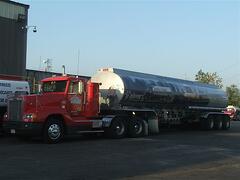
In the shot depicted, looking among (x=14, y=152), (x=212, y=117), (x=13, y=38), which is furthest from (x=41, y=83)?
(x=13, y=38)

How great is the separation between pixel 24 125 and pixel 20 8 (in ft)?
73.7

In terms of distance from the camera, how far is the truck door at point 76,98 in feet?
72.6

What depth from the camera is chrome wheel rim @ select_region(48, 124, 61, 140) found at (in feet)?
67.8

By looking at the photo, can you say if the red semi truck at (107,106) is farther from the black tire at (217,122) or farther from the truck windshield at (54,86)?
the black tire at (217,122)

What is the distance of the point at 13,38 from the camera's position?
40.9m

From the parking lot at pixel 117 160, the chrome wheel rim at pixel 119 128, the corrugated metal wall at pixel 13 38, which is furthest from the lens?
the corrugated metal wall at pixel 13 38

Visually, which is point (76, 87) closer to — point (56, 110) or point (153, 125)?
point (56, 110)

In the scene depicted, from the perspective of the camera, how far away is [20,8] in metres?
41.0

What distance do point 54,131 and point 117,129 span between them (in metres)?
4.03

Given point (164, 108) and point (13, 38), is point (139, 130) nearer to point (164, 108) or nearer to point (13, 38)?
point (164, 108)

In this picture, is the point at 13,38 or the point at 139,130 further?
the point at 13,38

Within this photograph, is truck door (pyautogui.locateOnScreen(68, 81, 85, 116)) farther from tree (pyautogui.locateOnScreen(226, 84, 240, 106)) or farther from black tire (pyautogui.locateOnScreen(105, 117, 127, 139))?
tree (pyautogui.locateOnScreen(226, 84, 240, 106))

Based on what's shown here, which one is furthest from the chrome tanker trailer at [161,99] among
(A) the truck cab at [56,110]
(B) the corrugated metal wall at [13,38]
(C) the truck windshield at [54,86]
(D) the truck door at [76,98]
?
(B) the corrugated metal wall at [13,38]

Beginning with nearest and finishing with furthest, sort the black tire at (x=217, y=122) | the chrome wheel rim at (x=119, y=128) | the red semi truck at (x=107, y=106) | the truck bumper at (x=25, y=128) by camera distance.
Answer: the truck bumper at (x=25, y=128) < the red semi truck at (x=107, y=106) < the chrome wheel rim at (x=119, y=128) < the black tire at (x=217, y=122)
